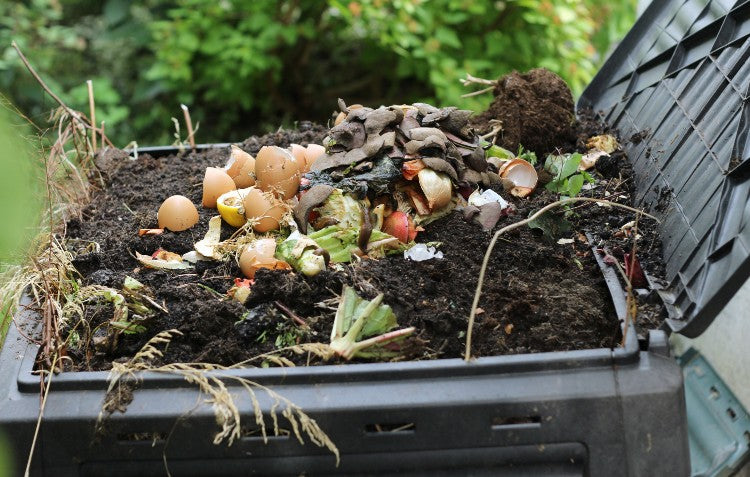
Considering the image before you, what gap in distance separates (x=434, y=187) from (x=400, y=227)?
12 centimetres

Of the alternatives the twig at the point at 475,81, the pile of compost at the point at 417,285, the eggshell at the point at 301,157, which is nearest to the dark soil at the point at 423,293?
the pile of compost at the point at 417,285

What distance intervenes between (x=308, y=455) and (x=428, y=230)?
656 mm

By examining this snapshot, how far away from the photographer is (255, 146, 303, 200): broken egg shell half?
1886 mm

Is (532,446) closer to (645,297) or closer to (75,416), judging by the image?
(645,297)

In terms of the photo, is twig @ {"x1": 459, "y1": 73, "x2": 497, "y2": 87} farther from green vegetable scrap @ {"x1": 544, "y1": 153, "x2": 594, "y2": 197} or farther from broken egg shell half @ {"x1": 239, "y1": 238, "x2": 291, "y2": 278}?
broken egg shell half @ {"x1": 239, "y1": 238, "x2": 291, "y2": 278}

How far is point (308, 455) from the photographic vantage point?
1328 mm

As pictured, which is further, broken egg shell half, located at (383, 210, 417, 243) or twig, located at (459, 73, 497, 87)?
twig, located at (459, 73, 497, 87)

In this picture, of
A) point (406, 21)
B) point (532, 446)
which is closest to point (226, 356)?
point (532, 446)

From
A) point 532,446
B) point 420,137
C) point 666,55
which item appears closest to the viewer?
point 532,446

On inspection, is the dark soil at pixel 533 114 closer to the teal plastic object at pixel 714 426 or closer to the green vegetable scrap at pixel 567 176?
the green vegetable scrap at pixel 567 176

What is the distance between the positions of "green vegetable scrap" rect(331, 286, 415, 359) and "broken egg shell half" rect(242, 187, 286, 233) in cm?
37

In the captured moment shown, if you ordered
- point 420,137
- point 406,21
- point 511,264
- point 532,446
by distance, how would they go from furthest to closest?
point 406,21 < point 420,137 < point 511,264 < point 532,446

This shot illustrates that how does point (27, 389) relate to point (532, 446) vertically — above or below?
below

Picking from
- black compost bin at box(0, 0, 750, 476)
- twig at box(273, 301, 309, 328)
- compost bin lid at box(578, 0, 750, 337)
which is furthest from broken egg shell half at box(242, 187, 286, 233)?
compost bin lid at box(578, 0, 750, 337)
